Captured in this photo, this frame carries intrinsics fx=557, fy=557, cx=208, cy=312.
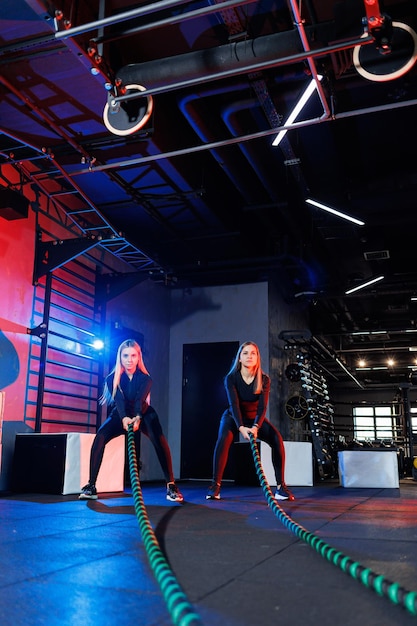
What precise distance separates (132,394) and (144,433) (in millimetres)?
365

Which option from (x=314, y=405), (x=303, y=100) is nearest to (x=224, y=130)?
(x=303, y=100)

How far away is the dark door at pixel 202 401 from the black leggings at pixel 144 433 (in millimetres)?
4981

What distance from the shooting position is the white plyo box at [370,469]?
754cm

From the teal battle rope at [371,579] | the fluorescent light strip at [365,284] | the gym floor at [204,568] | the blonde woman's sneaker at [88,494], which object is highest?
the fluorescent light strip at [365,284]

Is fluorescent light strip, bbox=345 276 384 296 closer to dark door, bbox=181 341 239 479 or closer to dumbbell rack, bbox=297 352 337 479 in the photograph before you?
dumbbell rack, bbox=297 352 337 479

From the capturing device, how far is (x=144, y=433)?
498 cm

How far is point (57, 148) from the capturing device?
18.8 ft

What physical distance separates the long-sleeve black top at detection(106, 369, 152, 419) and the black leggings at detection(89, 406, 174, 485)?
0.31 feet

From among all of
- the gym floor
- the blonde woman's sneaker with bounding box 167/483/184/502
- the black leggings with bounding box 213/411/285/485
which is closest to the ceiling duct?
the black leggings with bounding box 213/411/285/485

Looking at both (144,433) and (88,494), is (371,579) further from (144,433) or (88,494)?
(88,494)

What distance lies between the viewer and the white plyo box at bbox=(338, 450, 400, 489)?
754 cm

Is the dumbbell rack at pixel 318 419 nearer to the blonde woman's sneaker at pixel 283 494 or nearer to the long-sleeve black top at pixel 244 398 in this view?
the blonde woman's sneaker at pixel 283 494

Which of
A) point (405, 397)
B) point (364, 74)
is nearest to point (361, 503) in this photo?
point (364, 74)

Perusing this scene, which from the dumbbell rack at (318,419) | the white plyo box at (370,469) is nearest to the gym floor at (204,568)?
the white plyo box at (370,469)
